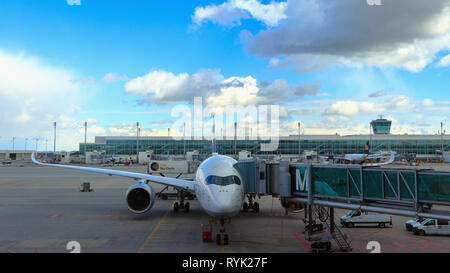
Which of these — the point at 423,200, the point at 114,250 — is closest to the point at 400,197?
the point at 423,200

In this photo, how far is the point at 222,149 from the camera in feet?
433

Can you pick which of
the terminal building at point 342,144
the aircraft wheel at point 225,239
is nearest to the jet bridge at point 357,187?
the aircraft wheel at point 225,239

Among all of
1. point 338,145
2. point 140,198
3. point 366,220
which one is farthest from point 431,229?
point 338,145

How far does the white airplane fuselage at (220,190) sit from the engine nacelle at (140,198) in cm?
638

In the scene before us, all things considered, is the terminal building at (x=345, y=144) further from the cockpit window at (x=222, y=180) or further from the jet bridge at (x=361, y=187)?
the jet bridge at (x=361, y=187)

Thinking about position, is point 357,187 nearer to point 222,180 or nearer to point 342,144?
point 222,180

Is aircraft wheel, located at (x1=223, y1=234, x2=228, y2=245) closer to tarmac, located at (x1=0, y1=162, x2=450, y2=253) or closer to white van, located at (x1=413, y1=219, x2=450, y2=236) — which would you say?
tarmac, located at (x1=0, y1=162, x2=450, y2=253)

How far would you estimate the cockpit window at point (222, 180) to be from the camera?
17766 mm

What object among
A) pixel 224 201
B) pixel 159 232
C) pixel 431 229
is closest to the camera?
pixel 224 201

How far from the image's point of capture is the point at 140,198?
82.7 ft

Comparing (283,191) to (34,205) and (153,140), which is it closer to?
(34,205)

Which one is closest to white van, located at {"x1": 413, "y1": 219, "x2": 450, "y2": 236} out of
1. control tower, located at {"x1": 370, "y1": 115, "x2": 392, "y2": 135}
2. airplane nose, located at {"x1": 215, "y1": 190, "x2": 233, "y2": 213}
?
airplane nose, located at {"x1": 215, "y1": 190, "x2": 233, "y2": 213}

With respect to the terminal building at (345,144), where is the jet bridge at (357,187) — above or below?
below

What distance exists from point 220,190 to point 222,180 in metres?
0.75
